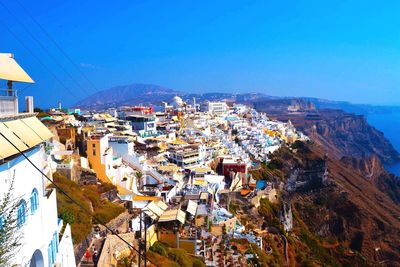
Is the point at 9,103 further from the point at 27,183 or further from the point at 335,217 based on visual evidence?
the point at 335,217

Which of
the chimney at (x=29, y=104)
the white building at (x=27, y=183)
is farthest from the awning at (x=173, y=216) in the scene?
the chimney at (x=29, y=104)

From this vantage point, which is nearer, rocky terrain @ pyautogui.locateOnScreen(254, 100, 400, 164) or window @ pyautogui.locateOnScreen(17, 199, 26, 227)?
window @ pyautogui.locateOnScreen(17, 199, 26, 227)

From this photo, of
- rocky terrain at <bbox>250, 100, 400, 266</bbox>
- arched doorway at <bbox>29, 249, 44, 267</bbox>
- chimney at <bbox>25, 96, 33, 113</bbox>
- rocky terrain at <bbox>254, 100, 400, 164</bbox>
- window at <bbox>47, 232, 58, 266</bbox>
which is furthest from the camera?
rocky terrain at <bbox>254, 100, 400, 164</bbox>

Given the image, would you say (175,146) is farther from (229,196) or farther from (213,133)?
(213,133)

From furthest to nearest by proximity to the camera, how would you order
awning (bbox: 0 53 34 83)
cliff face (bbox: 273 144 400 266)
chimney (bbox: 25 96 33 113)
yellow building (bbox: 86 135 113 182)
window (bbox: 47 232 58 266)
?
cliff face (bbox: 273 144 400 266)
yellow building (bbox: 86 135 113 182)
chimney (bbox: 25 96 33 113)
window (bbox: 47 232 58 266)
awning (bbox: 0 53 34 83)

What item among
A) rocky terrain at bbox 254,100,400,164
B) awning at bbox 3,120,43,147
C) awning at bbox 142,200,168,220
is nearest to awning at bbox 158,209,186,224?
awning at bbox 142,200,168,220

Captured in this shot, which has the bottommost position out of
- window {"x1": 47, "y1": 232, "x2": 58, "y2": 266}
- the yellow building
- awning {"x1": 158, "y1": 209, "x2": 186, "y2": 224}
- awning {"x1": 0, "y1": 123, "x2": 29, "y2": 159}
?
awning {"x1": 158, "y1": 209, "x2": 186, "y2": 224}

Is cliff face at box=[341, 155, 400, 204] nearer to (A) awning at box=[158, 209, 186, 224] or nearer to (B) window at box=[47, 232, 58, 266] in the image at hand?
(A) awning at box=[158, 209, 186, 224]

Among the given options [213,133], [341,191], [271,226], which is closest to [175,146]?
[271,226]
